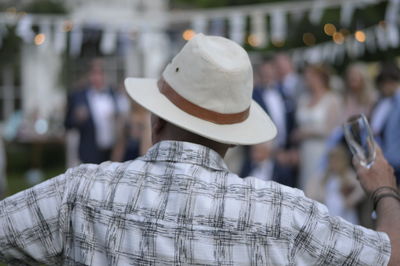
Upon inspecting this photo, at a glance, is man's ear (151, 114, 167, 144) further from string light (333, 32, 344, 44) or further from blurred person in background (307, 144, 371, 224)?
string light (333, 32, 344, 44)

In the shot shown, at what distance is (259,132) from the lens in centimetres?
200

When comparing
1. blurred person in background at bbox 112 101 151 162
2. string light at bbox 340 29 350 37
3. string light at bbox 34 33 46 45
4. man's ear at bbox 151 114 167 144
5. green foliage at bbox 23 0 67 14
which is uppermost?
green foliage at bbox 23 0 67 14

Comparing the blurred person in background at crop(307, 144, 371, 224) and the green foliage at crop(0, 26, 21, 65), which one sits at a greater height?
the green foliage at crop(0, 26, 21, 65)

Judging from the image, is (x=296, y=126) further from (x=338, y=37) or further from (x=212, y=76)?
(x=338, y=37)

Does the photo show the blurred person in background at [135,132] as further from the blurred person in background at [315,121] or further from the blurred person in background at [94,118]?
the blurred person in background at [315,121]

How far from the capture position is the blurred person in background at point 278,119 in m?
7.43

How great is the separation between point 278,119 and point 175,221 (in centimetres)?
608

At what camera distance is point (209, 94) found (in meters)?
1.90

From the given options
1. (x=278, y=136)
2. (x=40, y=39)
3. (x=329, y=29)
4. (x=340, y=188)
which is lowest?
(x=340, y=188)

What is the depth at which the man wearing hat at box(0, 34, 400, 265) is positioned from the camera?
1800mm

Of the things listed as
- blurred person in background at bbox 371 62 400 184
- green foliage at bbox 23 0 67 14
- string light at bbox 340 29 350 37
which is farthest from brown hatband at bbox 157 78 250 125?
green foliage at bbox 23 0 67 14

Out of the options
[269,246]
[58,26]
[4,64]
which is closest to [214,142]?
[269,246]

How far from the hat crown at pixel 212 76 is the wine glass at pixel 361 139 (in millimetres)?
473

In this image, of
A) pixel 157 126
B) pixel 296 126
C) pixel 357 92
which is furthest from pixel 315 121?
pixel 157 126
